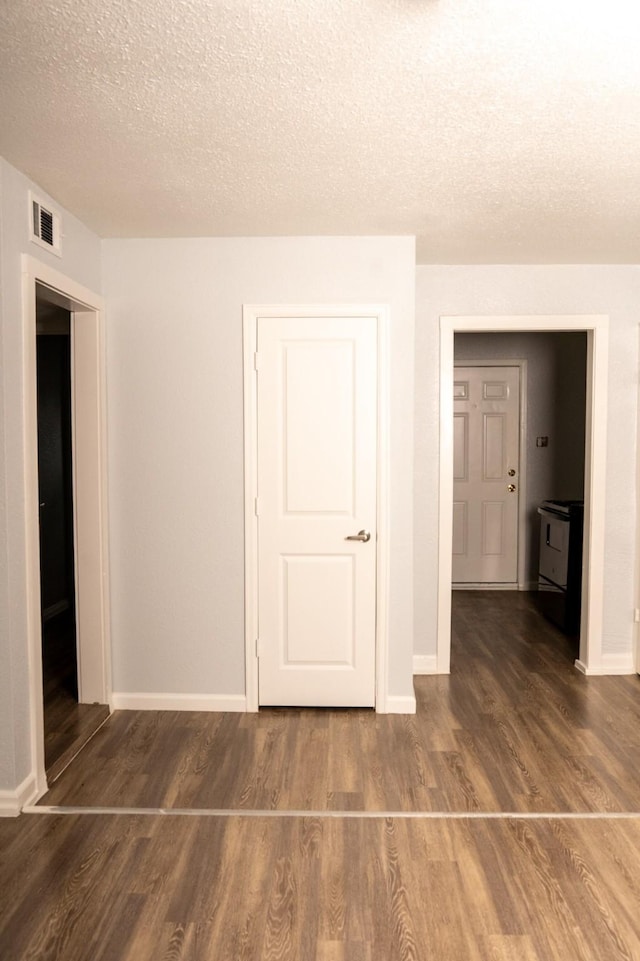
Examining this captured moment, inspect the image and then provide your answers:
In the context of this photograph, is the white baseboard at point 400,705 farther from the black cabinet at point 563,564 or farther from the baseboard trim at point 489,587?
the baseboard trim at point 489,587

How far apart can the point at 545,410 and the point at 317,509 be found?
3.61 meters

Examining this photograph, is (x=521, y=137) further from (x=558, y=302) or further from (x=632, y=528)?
(x=632, y=528)

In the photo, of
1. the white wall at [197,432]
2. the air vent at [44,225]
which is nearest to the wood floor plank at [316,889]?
the white wall at [197,432]

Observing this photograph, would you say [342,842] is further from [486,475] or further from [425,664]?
[486,475]

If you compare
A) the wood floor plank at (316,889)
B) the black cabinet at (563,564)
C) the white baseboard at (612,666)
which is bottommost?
the wood floor plank at (316,889)

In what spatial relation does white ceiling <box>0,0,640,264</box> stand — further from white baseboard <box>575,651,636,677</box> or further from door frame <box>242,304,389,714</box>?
white baseboard <box>575,651,636,677</box>

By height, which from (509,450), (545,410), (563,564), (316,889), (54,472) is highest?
(545,410)

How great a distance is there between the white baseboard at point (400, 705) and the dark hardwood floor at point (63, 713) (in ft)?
4.88

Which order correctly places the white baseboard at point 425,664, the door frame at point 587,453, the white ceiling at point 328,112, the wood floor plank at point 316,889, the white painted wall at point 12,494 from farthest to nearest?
the white baseboard at point 425,664 < the door frame at point 587,453 < the white painted wall at point 12,494 < the wood floor plank at point 316,889 < the white ceiling at point 328,112

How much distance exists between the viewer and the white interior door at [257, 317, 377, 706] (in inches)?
139

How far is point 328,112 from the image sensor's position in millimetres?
2164

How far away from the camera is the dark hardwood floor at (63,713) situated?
10.2 ft

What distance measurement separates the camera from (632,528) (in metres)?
4.23

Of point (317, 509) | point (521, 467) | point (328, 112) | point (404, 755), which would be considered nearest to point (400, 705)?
point (404, 755)
